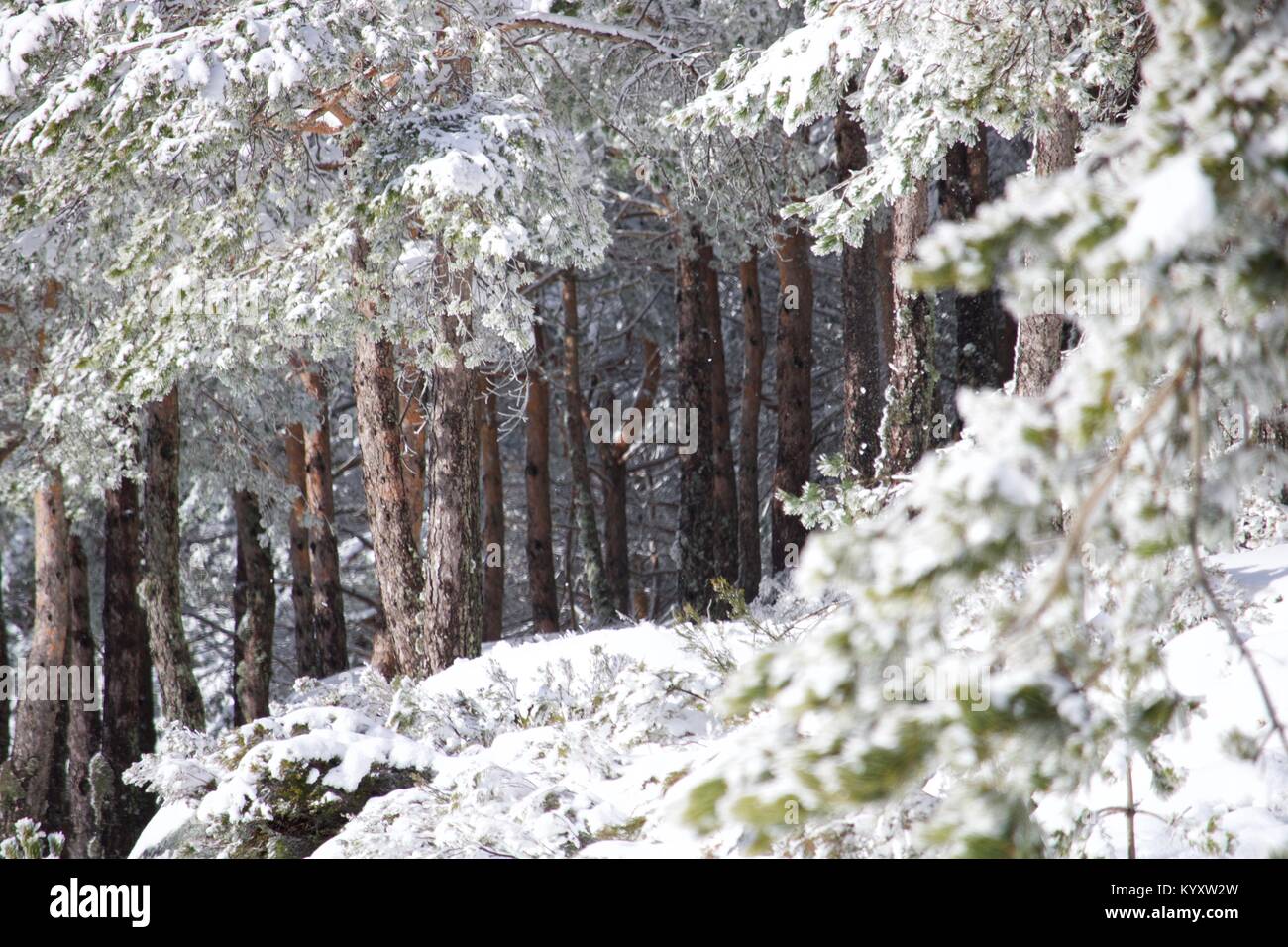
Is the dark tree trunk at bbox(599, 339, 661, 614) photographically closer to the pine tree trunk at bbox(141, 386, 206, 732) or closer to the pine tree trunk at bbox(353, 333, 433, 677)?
the pine tree trunk at bbox(141, 386, 206, 732)

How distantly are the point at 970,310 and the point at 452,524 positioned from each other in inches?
225

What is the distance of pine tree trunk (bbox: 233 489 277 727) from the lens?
14.9 m

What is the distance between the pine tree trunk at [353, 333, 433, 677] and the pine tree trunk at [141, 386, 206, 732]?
11.4ft

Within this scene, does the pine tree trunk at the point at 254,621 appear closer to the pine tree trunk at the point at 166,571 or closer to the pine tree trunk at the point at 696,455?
the pine tree trunk at the point at 166,571

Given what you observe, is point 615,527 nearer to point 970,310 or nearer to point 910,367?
point 970,310

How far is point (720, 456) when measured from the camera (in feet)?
53.8

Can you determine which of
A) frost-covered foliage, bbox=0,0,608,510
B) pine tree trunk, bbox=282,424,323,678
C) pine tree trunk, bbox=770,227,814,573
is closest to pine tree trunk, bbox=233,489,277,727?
pine tree trunk, bbox=282,424,323,678

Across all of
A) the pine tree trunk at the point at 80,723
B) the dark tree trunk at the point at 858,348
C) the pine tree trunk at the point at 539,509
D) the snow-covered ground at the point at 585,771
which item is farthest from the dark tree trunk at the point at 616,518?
the snow-covered ground at the point at 585,771

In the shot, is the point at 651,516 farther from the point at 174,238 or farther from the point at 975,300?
the point at 174,238

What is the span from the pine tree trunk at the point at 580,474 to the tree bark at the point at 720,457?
2257mm

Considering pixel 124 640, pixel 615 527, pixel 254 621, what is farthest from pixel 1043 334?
pixel 615 527

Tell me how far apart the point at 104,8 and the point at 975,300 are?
26.6 ft

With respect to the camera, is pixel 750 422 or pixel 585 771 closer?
pixel 585 771

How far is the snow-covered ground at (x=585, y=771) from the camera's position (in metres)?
4.25
